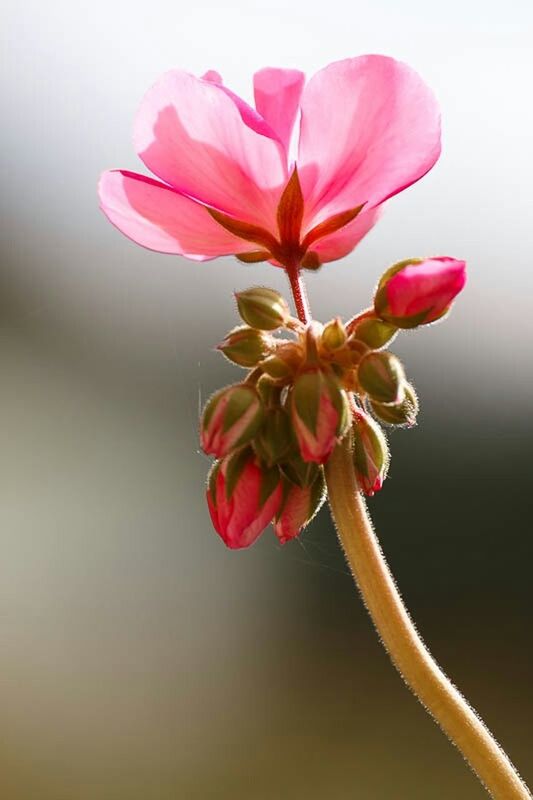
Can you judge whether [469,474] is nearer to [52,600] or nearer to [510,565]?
[510,565]

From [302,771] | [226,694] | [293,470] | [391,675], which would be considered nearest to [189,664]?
[226,694]

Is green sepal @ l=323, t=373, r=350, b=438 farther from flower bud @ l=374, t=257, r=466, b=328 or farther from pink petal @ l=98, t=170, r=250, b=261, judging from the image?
pink petal @ l=98, t=170, r=250, b=261

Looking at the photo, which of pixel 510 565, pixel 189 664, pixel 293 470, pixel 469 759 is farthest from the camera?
pixel 510 565

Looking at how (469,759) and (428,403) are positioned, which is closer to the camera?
(469,759)

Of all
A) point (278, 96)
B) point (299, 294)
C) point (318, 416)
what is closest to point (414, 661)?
point (318, 416)

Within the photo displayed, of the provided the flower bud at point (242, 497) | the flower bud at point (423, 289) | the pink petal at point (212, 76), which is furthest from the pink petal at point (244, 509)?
the pink petal at point (212, 76)

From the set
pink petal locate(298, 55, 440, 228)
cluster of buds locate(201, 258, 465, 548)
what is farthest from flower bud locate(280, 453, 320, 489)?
pink petal locate(298, 55, 440, 228)

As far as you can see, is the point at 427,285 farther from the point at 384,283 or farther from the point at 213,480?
the point at 213,480
